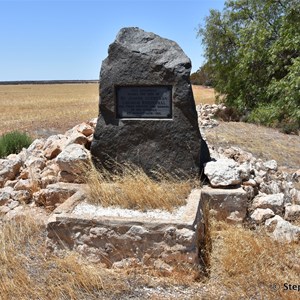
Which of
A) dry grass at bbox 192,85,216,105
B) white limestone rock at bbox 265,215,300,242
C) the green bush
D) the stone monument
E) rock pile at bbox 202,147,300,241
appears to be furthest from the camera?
dry grass at bbox 192,85,216,105

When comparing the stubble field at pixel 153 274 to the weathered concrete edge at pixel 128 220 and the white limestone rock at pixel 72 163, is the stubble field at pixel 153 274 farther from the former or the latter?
the white limestone rock at pixel 72 163

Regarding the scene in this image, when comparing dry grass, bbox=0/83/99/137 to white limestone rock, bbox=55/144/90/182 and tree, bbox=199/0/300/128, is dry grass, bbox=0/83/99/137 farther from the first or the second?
white limestone rock, bbox=55/144/90/182

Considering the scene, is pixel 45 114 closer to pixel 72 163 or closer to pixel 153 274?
pixel 72 163

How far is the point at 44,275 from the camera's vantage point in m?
3.55

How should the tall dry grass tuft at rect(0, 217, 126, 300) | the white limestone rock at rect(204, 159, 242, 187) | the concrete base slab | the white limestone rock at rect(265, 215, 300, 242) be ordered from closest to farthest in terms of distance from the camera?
1. the tall dry grass tuft at rect(0, 217, 126, 300)
2. the concrete base slab
3. the white limestone rock at rect(265, 215, 300, 242)
4. the white limestone rock at rect(204, 159, 242, 187)

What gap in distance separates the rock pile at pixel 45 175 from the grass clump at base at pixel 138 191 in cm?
46

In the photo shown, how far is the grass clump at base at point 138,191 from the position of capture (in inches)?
169

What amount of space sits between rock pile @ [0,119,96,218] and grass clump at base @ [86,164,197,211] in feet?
1.49

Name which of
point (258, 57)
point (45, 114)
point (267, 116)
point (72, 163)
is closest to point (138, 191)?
point (72, 163)

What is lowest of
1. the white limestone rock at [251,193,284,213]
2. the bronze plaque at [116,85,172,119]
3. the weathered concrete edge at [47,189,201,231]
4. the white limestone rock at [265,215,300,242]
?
the white limestone rock at [265,215,300,242]

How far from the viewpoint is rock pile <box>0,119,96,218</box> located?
17.6ft

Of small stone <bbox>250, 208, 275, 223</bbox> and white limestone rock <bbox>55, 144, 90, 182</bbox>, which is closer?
small stone <bbox>250, 208, 275, 223</bbox>

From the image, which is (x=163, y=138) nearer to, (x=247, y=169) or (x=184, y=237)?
(x=247, y=169)

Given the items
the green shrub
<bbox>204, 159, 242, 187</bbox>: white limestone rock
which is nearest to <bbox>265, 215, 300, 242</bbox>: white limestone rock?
<bbox>204, 159, 242, 187</bbox>: white limestone rock
